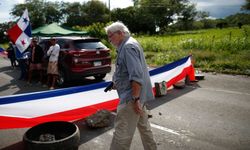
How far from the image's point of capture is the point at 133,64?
3129 millimetres

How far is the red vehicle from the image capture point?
945 centimetres

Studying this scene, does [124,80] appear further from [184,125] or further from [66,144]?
[184,125]

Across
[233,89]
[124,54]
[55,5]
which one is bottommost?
[233,89]

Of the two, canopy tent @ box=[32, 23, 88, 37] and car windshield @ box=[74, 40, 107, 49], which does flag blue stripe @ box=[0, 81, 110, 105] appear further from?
canopy tent @ box=[32, 23, 88, 37]

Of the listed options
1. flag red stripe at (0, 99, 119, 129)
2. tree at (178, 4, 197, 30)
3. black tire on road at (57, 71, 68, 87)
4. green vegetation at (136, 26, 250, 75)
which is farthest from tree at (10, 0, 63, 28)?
flag red stripe at (0, 99, 119, 129)

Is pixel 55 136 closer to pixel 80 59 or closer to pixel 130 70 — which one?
pixel 130 70

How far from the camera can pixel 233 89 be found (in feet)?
28.8

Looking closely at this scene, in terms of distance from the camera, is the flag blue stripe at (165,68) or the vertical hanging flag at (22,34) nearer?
the flag blue stripe at (165,68)

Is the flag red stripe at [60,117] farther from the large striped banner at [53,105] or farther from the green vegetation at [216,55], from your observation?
the green vegetation at [216,55]

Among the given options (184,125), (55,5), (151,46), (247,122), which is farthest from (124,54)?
(55,5)

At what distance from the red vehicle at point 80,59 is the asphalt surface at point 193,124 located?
3076 mm

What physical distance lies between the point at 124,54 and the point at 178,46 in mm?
17269

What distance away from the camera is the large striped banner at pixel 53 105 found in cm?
459

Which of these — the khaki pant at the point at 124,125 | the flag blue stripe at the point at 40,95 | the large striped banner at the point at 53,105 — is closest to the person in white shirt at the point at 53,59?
the large striped banner at the point at 53,105
